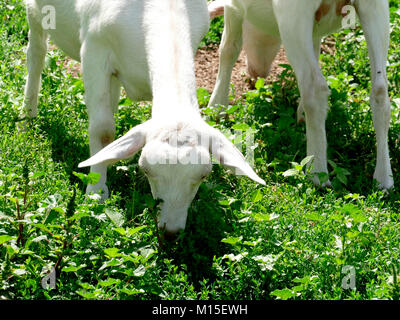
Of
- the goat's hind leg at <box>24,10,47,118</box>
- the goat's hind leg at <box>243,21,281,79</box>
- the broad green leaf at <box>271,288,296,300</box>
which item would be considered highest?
the goat's hind leg at <box>243,21,281,79</box>

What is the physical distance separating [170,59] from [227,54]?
222 cm

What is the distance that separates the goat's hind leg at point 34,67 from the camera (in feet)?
20.9

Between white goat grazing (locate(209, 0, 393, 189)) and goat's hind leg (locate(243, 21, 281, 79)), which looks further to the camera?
goat's hind leg (locate(243, 21, 281, 79))

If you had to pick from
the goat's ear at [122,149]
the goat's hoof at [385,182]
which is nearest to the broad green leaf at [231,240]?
the goat's ear at [122,149]

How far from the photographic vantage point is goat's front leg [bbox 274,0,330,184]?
5.60 metres

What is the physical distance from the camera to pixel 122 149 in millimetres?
4504

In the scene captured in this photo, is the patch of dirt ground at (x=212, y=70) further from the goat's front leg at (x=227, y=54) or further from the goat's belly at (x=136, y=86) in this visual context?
the goat's belly at (x=136, y=86)

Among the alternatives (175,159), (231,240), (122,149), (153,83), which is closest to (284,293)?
(231,240)

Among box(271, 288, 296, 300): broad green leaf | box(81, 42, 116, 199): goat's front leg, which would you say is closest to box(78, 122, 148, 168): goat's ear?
box(81, 42, 116, 199): goat's front leg

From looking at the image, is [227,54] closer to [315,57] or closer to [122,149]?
[315,57]

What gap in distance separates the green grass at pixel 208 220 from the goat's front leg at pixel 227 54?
0.86 feet

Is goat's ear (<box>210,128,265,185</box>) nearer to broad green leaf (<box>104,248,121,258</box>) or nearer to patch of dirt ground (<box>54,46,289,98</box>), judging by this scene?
broad green leaf (<box>104,248,121,258</box>)

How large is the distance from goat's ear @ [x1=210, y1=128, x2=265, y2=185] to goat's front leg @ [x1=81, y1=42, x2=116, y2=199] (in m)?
1.07
